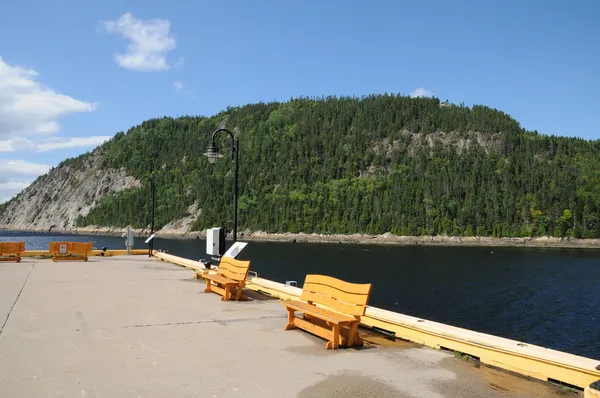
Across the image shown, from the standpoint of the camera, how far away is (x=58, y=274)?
18.0 meters

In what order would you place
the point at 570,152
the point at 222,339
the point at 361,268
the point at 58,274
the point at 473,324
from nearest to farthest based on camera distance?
1. the point at 222,339
2. the point at 58,274
3. the point at 473,324
4. the point at 361,268
5. the point at 570,152

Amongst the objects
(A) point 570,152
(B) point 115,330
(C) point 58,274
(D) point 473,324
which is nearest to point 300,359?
(B) point 115,330

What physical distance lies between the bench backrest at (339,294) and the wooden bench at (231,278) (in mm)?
2734

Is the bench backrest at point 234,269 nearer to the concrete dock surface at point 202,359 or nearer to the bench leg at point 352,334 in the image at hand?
the concrete dock surface at point 202,359

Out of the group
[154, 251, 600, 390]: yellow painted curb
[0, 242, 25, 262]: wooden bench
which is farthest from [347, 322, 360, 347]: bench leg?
[0, 242, 25, 262]: wooden bench

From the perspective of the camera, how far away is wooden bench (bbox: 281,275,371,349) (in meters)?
7.50

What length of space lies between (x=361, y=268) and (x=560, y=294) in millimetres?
25848

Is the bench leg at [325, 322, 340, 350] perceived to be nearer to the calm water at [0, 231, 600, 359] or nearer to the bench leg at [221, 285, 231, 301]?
the bench leg at [221, 285, 231, 301]

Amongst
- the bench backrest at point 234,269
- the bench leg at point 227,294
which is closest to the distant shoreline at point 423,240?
the bench backrest at point 234,269

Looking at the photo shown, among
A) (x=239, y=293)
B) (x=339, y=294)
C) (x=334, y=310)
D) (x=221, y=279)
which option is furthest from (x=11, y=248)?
(x=339, y=294)

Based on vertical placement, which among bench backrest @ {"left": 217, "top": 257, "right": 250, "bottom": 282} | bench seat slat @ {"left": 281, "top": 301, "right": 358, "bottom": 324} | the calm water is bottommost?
the calm water

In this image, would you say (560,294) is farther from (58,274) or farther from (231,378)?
(231,378)

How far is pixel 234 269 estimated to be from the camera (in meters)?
12.3

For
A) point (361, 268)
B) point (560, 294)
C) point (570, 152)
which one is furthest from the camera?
point (570, 152)
